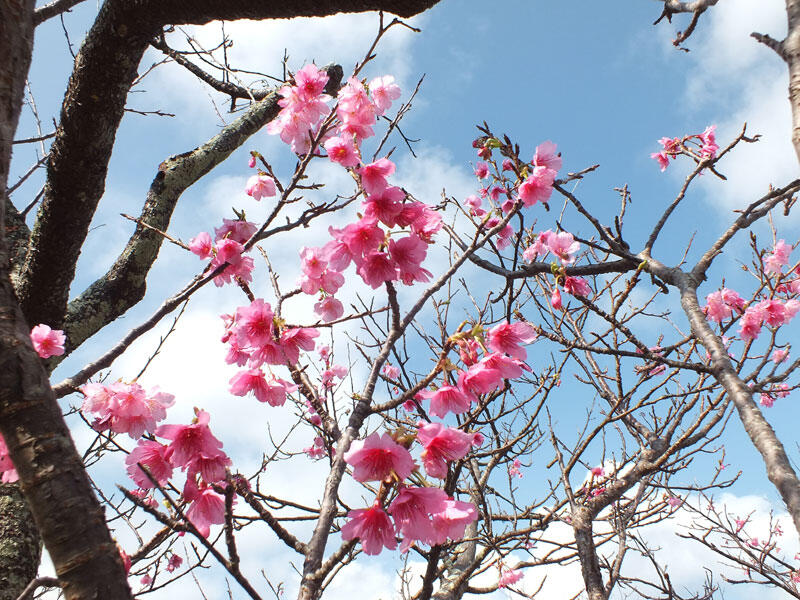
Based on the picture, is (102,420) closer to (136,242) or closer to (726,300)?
(136,242)

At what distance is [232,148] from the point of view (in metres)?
3.13

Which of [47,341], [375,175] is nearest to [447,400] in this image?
[375,175]

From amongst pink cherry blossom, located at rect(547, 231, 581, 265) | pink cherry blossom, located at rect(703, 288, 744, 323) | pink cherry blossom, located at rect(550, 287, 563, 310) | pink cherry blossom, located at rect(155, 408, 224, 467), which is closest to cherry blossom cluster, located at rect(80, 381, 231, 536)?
pink cherry blossom, located at rect(155, 408, 224, 467)

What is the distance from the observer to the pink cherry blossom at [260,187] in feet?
6.95

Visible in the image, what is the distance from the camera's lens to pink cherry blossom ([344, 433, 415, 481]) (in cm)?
103

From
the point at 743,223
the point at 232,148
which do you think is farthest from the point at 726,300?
the point at 232,148

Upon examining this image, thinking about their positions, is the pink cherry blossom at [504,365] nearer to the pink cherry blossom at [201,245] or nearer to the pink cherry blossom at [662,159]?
the pink cherry blossom at [201,245]

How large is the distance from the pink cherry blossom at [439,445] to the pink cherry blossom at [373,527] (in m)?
0.15

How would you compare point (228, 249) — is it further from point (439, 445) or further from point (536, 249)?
point (536, 249)

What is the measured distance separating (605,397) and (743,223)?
2038 mm

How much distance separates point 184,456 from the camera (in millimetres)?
1143

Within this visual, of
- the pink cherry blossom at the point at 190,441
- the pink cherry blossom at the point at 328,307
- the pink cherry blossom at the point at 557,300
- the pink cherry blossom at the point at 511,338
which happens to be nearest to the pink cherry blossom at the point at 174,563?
the pink cherry blossom at the point at 557,300

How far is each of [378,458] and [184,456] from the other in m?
0.45

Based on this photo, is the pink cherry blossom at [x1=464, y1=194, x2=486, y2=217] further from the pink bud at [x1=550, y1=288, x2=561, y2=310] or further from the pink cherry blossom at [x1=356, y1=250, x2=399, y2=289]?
the pink cherry blossom at [x1=356, y1=250, x2=399, y2=289]
